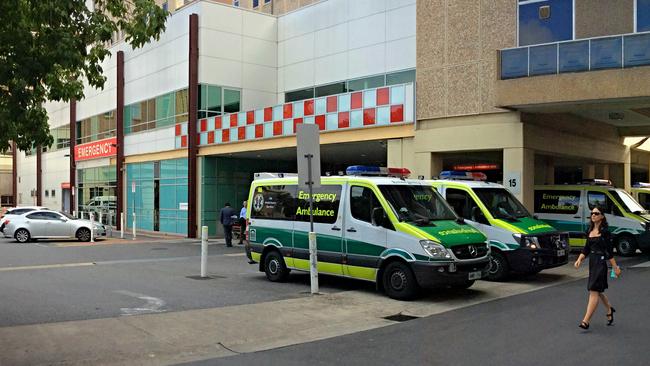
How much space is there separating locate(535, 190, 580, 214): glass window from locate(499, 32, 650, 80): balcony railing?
4.11 meters

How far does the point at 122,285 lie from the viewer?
481 inches

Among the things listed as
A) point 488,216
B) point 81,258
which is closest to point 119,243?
point 81,258

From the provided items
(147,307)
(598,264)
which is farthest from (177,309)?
(598,264)

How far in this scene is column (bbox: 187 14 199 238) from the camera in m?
27.3

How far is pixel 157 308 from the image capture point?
9.59 meters

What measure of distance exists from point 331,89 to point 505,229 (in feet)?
48.4

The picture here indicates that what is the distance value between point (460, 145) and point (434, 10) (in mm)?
4606

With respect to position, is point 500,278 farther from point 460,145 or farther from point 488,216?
point 460,145

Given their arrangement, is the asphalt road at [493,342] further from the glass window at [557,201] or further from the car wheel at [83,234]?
the car wheel at [83,234]

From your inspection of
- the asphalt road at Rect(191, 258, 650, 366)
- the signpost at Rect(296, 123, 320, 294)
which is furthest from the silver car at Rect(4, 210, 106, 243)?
the asphalt road at Rect(191, 258, 650, 366)

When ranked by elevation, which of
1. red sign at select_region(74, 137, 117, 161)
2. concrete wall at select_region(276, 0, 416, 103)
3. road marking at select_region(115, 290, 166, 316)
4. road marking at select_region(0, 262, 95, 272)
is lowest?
road marking at select_region(0, 262, 95, 272)

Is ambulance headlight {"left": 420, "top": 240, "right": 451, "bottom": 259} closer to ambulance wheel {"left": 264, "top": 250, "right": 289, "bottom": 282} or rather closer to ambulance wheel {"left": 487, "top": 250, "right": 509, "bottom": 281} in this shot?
ambulance wheel {"left": 487, "top": 250, "right": 509, "bottom": 281}

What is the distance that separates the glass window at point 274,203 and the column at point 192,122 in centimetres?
1579

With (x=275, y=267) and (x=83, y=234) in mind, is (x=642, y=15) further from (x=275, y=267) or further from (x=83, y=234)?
(x=83, y=234)
